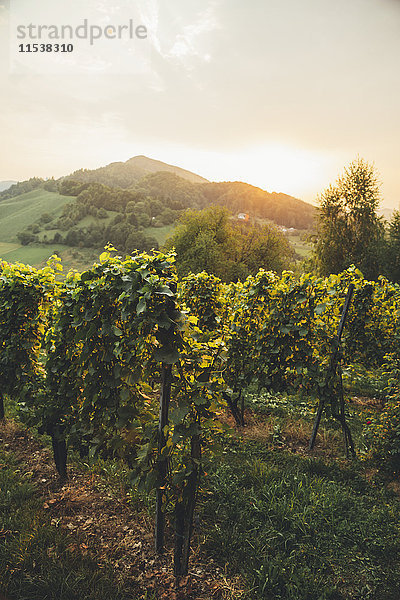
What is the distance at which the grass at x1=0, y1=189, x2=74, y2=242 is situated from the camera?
261 ft

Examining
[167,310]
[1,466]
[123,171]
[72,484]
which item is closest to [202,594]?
[72,484]

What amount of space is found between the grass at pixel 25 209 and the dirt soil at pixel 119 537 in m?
80.9

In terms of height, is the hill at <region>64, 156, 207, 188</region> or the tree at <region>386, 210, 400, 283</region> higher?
the hill at <region>64, 156, 207, 188</region>

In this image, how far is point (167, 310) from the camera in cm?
281

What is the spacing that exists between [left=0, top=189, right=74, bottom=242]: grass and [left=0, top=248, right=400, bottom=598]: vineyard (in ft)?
262

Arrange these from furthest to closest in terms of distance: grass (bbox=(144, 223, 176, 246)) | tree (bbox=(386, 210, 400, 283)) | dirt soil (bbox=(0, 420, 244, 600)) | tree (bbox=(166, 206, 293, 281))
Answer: grass (bbox=(144, 223, 176, 246))
tree (bbox=(166, 206, 293, 281))
tree (bbox=(386, 210, 400, 283))
dirt soil (bbox=(0, 420, 244, 600))

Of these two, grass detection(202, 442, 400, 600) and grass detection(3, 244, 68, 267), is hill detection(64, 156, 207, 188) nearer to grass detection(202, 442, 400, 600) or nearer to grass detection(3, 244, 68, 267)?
grass detection(3, 244, 68, 267)

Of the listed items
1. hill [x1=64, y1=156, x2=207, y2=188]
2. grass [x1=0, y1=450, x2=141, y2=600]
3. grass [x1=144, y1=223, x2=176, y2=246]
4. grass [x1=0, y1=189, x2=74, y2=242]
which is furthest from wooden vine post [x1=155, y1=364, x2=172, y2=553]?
hill [x1=64, y1=156, x2=207, y2=188]

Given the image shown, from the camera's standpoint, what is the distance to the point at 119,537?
3.53 m

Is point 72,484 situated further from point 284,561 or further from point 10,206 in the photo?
point 10,206

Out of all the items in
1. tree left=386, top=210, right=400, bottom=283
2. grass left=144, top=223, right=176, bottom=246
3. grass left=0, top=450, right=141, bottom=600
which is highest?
grass left=144, top=223, right=176, bottom=246

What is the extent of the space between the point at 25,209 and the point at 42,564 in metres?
108

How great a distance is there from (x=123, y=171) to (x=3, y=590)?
6044 inches

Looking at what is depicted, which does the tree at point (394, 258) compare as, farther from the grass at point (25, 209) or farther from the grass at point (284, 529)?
the grass at point (25, 209)
